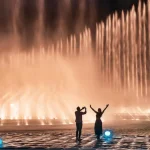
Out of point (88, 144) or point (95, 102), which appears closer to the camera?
point (88, 144)

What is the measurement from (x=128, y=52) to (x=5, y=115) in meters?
14.3

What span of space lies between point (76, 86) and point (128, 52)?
6.40m

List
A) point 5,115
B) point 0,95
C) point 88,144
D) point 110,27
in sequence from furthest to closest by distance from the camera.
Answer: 1. point 110,27
2. point 0,95
3. point 5,115
4. point 88,144

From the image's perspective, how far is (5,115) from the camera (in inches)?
1800

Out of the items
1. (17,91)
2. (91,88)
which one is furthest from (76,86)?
(17,91)

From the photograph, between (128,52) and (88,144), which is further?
(128,52)

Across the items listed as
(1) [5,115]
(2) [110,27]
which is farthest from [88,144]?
(2) [110,27]

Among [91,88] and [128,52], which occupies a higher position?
[128,52]

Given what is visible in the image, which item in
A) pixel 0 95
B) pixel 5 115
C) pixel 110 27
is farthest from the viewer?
pixel 110 27

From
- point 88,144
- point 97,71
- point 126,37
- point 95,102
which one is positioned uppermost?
point 126,37

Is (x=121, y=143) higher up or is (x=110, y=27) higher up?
(x=110, y=27)

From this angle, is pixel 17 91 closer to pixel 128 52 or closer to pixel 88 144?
pixel 128 52

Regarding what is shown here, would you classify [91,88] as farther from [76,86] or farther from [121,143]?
[121,143]

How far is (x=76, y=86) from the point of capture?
50.2 meters
